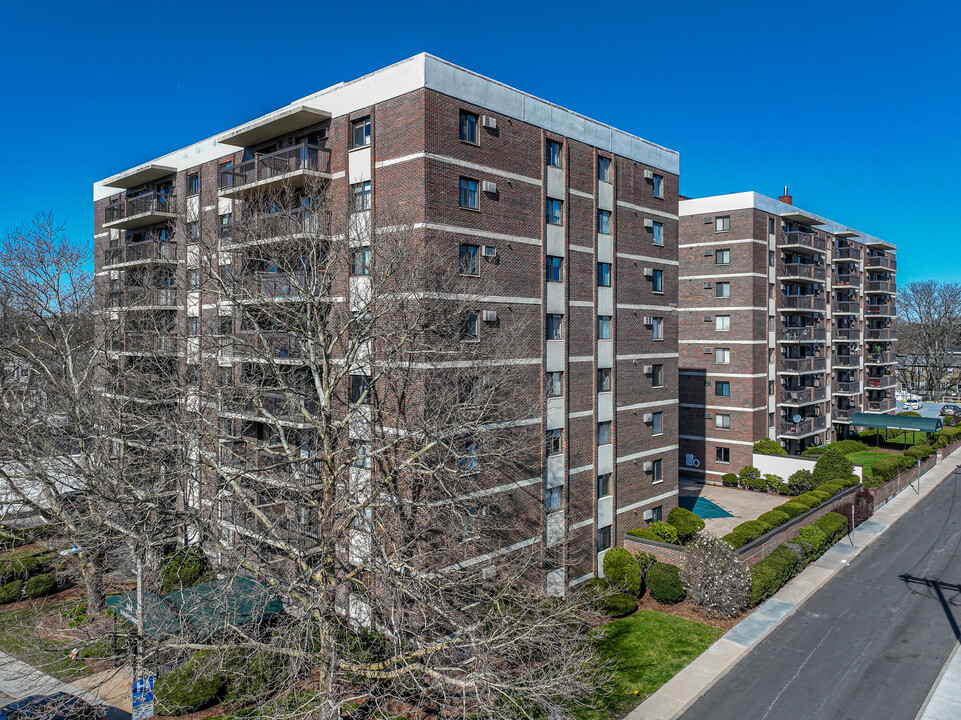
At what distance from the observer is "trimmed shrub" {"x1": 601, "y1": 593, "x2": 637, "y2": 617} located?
22688 millimetres

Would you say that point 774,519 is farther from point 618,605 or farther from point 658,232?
point 658,232

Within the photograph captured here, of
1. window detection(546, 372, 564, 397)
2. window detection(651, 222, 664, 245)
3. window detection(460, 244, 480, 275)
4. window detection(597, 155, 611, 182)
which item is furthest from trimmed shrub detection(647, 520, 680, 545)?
window detection(597, 155, 611, 182)

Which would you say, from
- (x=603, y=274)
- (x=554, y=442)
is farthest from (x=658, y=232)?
(x=554, y=442)

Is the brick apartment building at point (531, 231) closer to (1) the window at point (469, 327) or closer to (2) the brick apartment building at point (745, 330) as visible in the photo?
(1) the window at point (469, 327)

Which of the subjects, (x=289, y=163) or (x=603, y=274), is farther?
(x=603, y=274)

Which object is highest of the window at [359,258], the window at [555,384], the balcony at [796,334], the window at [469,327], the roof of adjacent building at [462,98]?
the roof of adjacent building at [462,98]

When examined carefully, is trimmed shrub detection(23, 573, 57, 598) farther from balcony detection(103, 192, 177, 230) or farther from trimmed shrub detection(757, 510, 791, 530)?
trimmed shrub detection(757, 510, 791, 530)

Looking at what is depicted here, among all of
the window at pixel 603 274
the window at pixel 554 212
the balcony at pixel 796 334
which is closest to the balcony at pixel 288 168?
the window at pixel 554 212

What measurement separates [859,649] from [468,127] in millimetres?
21574

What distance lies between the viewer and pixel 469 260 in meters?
21.8

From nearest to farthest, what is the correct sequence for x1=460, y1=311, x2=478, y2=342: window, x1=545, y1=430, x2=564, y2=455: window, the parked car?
Result: 1. the parked car
2. x1=460, y1=311, x2=478, y2=342: window
3. x1=545, y1=430, x2=564, y2=455: window

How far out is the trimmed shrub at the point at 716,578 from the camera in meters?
23.1

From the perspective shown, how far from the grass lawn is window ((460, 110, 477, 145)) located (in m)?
16.4

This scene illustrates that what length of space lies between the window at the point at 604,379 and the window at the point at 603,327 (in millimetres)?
1395
